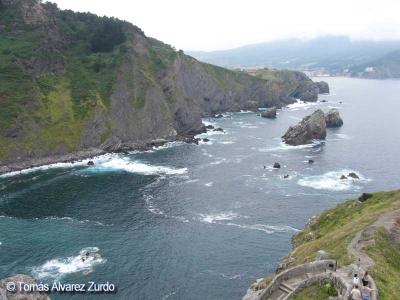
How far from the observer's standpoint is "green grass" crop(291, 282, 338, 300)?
41.5m

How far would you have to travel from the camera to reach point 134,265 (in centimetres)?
7881

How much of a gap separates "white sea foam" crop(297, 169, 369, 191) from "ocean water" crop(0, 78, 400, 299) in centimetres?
50

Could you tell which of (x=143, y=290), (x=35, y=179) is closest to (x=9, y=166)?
(x=35, y=179)

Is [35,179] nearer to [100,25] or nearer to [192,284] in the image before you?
[192,284]

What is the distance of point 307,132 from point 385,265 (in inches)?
5024

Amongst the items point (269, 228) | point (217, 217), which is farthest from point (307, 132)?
point (269, 228)

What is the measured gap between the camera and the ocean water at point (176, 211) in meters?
76.6

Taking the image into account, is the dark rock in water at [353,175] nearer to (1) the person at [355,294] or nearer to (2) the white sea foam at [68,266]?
(2) the white sea foam at [68,266]

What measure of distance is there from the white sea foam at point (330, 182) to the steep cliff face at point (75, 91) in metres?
67.3

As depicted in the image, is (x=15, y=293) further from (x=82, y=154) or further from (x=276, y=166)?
(x=82, y=154)

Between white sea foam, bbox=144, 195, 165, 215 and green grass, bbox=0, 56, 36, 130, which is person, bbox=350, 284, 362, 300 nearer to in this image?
white sea foam, bbox=144, 195, 165, 215

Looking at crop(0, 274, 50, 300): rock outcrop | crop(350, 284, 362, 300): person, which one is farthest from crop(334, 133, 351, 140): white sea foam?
crop(350, 284, 362, 300): person

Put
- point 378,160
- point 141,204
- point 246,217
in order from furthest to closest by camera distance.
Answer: point 378,160
point 141,204
point 246,217

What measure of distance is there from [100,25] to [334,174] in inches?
4623
